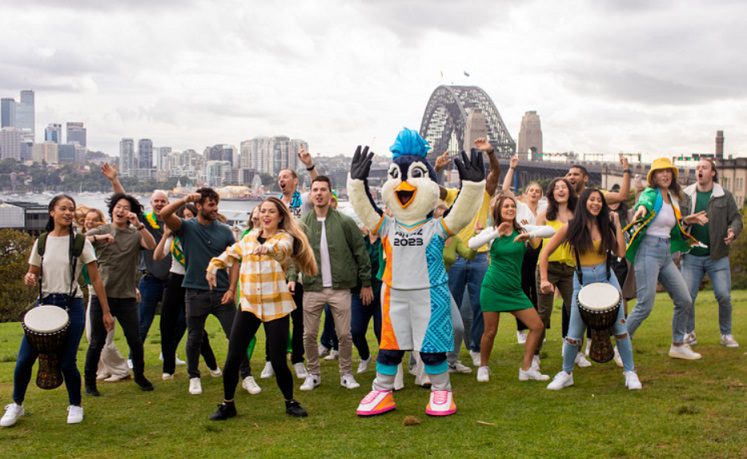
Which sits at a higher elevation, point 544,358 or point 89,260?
point 89,260

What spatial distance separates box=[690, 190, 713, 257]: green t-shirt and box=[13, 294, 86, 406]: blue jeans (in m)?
5.93

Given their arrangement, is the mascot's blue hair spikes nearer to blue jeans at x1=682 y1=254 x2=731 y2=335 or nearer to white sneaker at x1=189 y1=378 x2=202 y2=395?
white sneaker at x1=189 y1=378 x2=202 y2=395

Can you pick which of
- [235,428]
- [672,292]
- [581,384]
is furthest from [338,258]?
[672,292]

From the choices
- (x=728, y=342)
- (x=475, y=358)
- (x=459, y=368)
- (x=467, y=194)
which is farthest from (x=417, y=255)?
(x=728, y=342)

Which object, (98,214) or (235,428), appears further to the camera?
(98,214)

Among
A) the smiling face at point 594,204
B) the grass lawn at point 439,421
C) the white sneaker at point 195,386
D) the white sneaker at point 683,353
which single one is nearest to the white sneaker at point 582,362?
the grass lawn at point 439,421

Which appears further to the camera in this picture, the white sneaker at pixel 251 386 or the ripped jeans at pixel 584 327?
the white sneaker at pixel 251 386

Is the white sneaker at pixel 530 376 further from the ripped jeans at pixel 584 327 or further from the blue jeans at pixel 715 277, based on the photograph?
the blue jeans at pixel 715 277

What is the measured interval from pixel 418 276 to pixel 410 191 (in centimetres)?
67

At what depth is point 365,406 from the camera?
625 cm

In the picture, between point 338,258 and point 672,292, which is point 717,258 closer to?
point 672,292

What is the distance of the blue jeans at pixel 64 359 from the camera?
6.14 metres

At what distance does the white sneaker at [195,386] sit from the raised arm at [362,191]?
7.13ft

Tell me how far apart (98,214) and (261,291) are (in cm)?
250
